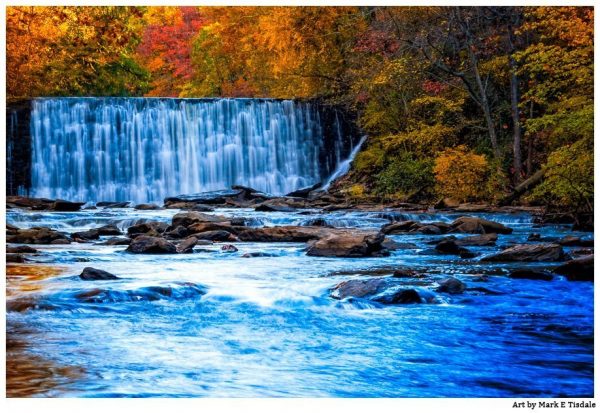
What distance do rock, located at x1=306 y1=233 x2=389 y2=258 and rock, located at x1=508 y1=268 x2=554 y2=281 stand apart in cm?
229

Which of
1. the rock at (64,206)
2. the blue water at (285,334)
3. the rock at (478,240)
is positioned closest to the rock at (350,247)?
the blue water at (285,334)

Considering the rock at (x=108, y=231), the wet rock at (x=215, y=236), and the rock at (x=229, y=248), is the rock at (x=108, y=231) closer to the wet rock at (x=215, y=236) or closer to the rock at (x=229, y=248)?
the wet rock at (x=215, y=236)

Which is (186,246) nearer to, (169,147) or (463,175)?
(463,175)

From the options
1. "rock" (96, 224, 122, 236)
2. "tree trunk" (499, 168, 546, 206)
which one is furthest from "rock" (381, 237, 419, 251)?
"tree trunk" (499, 168, 546, 206)

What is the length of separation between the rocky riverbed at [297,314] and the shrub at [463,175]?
4.96 meters

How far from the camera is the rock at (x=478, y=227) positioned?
15019mm

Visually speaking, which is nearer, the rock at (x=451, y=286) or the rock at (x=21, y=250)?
the rock at (x=451, y=286)

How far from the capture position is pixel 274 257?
477 inches

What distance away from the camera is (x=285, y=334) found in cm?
743

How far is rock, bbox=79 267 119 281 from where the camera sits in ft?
31.9

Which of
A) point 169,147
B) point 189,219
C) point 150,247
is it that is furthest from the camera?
point 169,147

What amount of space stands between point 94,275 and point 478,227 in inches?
288

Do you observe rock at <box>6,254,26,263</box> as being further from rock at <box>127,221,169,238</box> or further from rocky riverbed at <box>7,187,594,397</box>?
rock at <box>127,221,169,238</box>

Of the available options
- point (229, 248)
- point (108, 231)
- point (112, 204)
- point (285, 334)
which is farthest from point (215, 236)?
point (112, 204)
